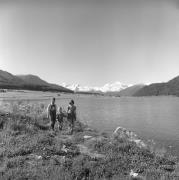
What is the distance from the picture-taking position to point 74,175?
9.02 meters

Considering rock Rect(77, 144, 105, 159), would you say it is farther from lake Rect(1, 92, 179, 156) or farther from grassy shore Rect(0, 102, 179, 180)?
lake Rect(1, 92, 179, 156)

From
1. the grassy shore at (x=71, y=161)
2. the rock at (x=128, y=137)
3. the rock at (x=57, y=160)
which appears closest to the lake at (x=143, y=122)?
the rock at (x=128, y=137)

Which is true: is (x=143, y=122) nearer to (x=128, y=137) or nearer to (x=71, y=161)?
(x=128, y=137)

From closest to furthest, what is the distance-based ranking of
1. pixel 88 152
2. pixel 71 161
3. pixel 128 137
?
1. pixel 71 161
2. pixel 88 152
3. pixel 128 137

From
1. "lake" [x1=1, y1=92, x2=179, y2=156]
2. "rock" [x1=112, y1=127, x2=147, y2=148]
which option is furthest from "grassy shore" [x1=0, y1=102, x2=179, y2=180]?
"lake" [x1=1, y1=92, x2=179, y2=156]

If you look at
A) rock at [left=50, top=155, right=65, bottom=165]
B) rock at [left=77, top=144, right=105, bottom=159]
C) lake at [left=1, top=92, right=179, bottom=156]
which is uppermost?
rock at [left=50, top=155, right=65, bottom=165]

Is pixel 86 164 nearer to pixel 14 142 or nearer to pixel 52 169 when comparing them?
pixel 52 169

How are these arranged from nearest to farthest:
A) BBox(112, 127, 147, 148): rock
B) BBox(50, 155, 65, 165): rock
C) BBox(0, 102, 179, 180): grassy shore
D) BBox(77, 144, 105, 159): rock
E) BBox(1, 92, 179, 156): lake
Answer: BBox(0, 102, 179, 180): grassy shore, BBox(50, 155, 65, 165): rock, BBox(77, 144, 105, 159): rock, BBox(112, 127, 147, 148): rock, BBox(1, 92, 179, 156): lake

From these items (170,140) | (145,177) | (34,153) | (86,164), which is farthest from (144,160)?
(170,140)

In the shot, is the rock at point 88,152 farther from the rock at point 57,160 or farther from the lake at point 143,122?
the lake at point 143,122

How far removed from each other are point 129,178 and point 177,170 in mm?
2720

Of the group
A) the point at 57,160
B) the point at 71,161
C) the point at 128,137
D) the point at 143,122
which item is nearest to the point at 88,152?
the point at 71,161

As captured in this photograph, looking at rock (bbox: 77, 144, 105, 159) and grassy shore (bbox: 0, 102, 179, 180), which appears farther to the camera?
rock (bbox: 77, 144, 105, 159)

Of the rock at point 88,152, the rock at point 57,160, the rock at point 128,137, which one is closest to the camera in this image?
the rock at point 57,160
